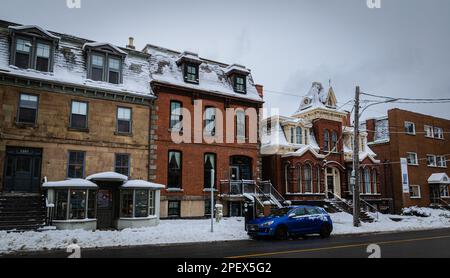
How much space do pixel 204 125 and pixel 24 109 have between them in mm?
11340

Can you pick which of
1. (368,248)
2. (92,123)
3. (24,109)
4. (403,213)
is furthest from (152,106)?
(403,213)

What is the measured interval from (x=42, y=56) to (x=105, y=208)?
958 centimetres

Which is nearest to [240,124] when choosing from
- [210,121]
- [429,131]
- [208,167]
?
[210,121]

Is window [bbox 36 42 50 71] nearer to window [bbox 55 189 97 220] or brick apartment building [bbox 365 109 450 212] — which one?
window [bbox 55 189 97 220]

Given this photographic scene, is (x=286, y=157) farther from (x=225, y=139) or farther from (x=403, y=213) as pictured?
(x=403, y=213)

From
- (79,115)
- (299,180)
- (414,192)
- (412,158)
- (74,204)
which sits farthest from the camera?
(412,158)

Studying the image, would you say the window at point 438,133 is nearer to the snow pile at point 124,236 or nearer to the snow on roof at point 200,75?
the snow on roof at point 200,75

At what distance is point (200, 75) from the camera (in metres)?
26.7

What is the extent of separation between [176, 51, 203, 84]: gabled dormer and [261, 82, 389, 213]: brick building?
9.03 meters

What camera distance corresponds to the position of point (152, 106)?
23.5 m

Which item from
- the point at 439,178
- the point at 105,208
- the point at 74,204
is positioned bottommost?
the point at 105,208

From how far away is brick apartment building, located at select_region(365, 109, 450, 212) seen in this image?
121ft

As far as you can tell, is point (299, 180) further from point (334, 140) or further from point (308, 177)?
point (334, 140)

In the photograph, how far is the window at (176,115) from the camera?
24328mm
